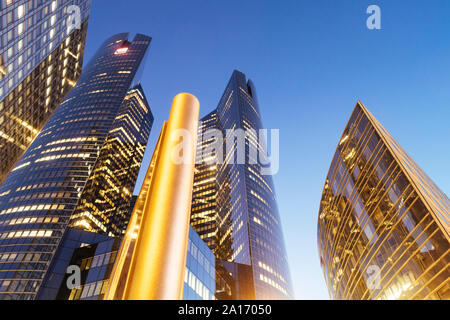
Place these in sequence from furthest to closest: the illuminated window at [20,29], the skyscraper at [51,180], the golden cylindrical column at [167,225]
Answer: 1. the skyscraper at [51,180]
2. the illuminated window at [20,29]
3. the golden cylindrical column at [167,225]

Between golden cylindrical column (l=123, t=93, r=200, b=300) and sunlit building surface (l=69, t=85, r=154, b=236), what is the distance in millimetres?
116561

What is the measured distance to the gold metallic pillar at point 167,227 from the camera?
3188mm

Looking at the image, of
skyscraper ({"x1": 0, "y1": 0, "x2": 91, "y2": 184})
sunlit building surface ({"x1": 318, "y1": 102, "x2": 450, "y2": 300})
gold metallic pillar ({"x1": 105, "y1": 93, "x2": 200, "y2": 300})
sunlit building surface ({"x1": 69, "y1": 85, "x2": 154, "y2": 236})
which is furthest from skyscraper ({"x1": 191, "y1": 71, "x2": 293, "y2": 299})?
gold metallic pillar ({"x1": 105, "y1": 93, "x2": 200, "y2": 300})

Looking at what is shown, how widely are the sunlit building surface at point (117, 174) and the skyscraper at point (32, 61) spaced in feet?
152

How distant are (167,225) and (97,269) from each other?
129 ft

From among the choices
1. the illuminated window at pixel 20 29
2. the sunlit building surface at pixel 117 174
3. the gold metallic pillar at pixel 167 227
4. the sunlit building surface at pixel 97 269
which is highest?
the sunlit building surface at pixel 117 174

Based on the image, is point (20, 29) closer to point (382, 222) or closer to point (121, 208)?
point (382, 222)

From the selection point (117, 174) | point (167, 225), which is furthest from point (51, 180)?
→ point (167, 225)

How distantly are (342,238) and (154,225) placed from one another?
54.3 metres

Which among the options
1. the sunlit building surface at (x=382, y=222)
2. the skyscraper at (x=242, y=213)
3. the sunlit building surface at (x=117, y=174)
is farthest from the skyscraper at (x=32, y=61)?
the sunlit building surface at (x=382, y=222)

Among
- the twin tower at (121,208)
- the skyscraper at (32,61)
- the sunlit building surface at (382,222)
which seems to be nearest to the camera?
the twin tower at (121,208)

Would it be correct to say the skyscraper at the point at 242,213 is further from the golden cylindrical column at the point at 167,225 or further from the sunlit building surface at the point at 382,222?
the golden cylindrical column at the point at 167,225
